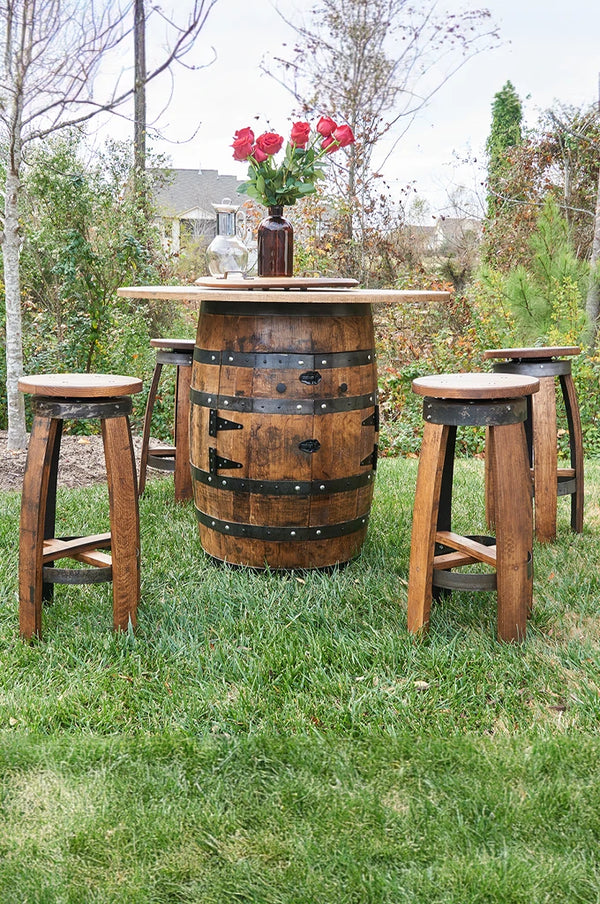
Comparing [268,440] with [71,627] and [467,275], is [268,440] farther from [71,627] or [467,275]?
[467,275]

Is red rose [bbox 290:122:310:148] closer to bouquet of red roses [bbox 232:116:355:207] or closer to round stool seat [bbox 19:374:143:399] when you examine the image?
bouquet of red roses [bbox 232:116:355:207]

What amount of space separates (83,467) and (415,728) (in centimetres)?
338

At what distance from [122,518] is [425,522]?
3.14ft

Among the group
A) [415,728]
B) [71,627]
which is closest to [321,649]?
[415,728]

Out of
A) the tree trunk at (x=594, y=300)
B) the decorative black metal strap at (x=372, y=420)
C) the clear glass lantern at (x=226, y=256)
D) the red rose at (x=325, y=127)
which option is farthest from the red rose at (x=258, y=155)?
the tree trunk at (x=594, y=300)

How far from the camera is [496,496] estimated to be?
92.7 inches

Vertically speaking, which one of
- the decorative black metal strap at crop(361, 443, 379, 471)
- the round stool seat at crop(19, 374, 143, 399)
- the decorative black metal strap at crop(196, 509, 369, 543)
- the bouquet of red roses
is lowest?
the decorative black metal strap at crop(196, 509, 369, 543)

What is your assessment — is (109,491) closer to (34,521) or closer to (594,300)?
(34,521)

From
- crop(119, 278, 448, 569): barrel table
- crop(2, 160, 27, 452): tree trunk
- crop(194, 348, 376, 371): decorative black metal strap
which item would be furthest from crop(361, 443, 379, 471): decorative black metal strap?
crop(2, 160, 27, 452): tree trunk

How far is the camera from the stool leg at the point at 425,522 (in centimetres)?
241

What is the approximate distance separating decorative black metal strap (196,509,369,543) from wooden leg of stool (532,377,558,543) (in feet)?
3.03

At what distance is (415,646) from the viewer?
2.41 meters

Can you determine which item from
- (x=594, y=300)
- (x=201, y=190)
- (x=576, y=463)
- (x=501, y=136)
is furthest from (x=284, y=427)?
(x=201, y=190)

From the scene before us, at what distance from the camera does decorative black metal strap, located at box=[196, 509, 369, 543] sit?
9.59 feet
